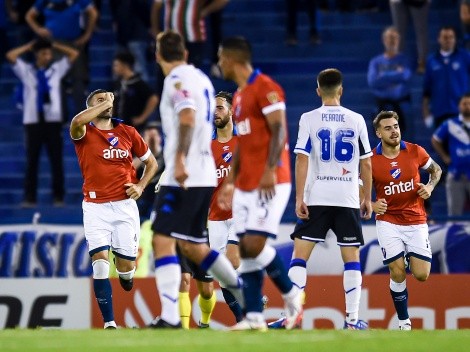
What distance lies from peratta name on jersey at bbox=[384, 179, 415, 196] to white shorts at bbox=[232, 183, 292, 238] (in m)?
3.36

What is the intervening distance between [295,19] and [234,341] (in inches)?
481

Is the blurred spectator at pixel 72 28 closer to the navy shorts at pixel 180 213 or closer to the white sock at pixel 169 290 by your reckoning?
the navy shorts at pixel 180 213

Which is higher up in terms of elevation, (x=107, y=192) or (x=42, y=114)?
(x=42, y=114)

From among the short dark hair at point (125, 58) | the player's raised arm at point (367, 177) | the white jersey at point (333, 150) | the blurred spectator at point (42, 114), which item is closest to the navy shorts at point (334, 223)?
the white jersey at point (333, 150)

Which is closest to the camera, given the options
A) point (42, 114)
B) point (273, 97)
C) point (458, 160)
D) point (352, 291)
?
point (273, 97)

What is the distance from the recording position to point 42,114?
19891 mm

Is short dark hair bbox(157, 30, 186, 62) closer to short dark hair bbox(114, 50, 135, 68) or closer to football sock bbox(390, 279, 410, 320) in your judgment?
football sock bbox(390, 279, 410, 320)

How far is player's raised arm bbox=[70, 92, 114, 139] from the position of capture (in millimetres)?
13406

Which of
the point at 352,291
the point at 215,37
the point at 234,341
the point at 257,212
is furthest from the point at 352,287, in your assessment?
the point at 215,37

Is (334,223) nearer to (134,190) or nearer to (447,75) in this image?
(134,190)

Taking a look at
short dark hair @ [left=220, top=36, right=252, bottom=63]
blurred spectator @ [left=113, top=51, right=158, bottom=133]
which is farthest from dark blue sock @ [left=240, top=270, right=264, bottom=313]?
blurred spectator @ [left=113, top=51, right=158, bottom=133]

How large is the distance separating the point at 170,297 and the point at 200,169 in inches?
40.4

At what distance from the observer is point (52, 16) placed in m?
20.8

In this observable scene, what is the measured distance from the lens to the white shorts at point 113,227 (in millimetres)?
13844
